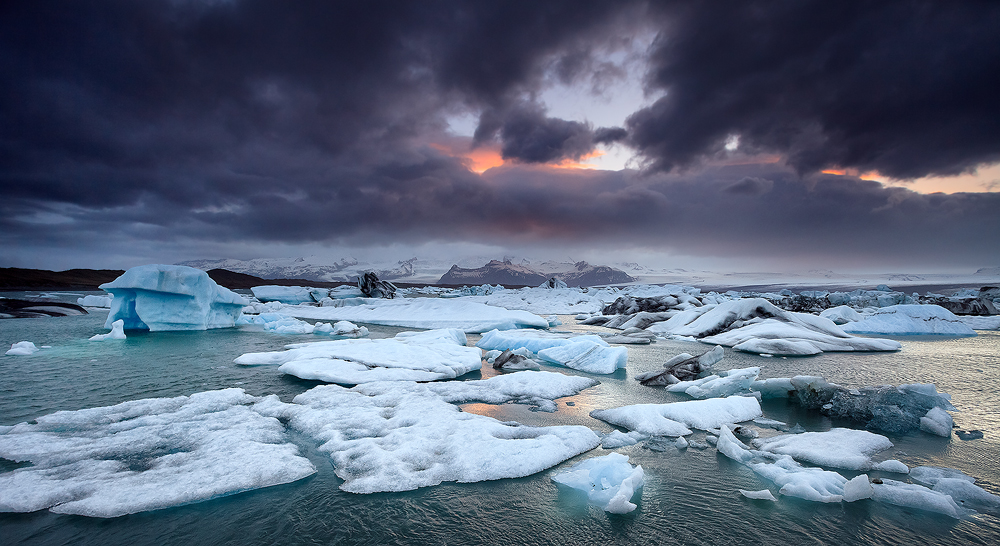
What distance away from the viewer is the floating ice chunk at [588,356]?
9516 mm

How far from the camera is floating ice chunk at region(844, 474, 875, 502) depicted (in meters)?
3.47

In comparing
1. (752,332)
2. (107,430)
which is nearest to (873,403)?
(752,332)

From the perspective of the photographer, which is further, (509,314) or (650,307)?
(650,307)

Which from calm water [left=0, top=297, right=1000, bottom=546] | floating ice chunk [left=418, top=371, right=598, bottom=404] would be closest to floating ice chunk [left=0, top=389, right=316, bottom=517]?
calm water [left=0, top=297, right=1000, bottom=546]

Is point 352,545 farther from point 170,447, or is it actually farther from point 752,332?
point 752,332

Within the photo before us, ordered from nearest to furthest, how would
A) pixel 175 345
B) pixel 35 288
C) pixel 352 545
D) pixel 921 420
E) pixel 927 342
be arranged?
pixel 352 545
pixel 921 420
pixel 175 345
pixel 927 342
pixel 35 288

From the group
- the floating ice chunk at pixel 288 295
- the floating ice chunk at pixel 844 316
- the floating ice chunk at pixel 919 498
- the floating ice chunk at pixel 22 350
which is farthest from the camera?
the floating ice chunk at pixel 288 295

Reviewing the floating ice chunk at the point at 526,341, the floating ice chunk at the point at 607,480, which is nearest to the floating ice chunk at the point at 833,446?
the floating ice chunk at the point at 607,480

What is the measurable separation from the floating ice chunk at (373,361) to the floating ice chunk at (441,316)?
8203 millimetres

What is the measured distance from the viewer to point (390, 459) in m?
4.22

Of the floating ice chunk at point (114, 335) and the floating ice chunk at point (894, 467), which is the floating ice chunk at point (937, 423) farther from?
the floating ice chunk at point (114, 335)

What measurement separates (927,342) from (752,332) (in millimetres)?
8087

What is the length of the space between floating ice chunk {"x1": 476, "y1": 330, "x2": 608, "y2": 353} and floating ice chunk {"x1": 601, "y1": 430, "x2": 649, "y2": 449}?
5602 millimetres

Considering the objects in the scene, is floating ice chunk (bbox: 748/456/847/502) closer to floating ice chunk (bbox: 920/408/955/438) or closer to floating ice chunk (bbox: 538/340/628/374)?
floating ice chunk (bbox: 920/408/955/438)
